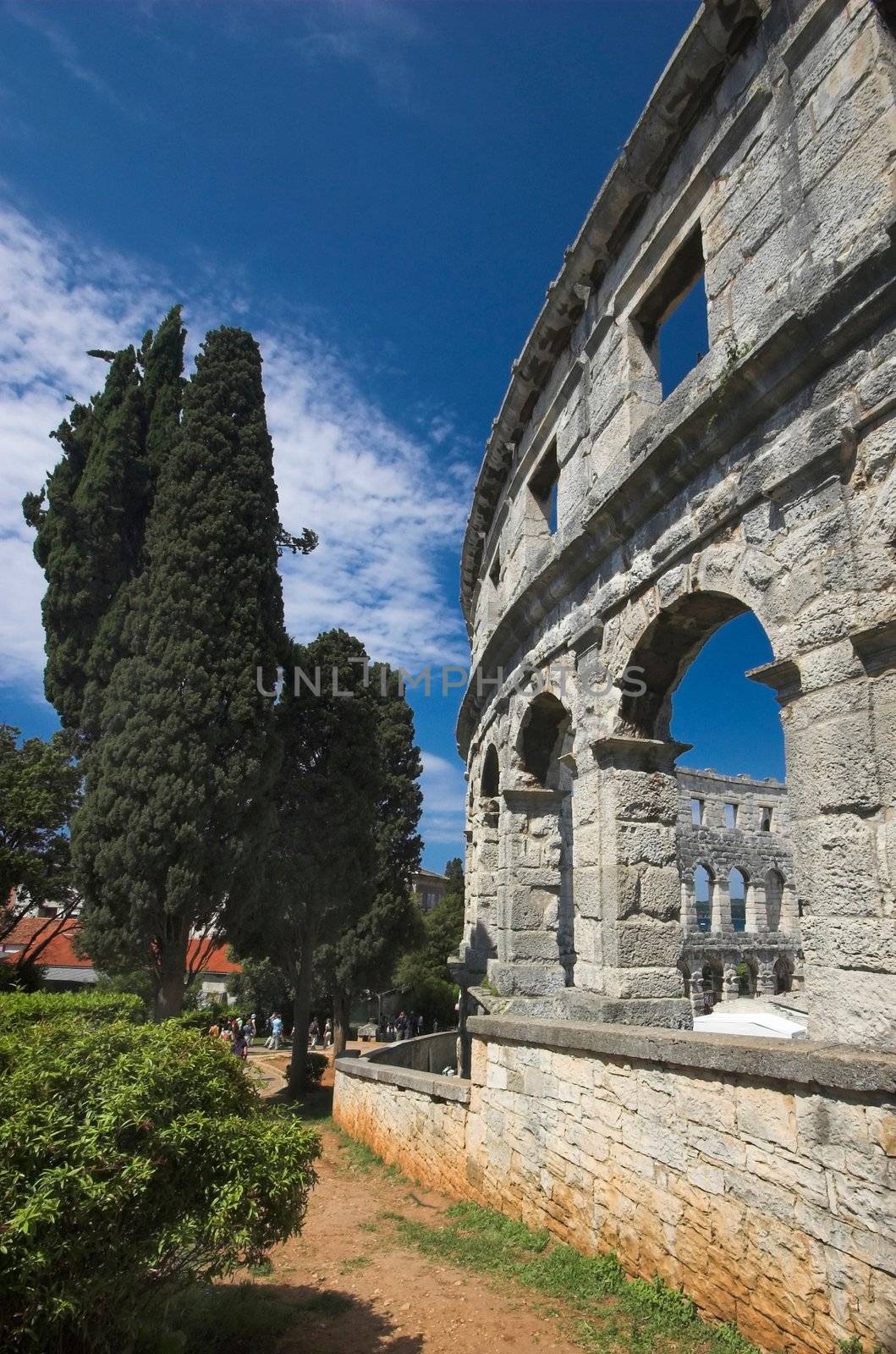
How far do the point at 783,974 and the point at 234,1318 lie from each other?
62.3 ft

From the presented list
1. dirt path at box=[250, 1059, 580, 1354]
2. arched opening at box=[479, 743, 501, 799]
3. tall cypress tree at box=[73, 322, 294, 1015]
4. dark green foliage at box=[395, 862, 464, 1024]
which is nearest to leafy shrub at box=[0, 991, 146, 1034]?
dirt path at box=[250, 1059, 580, 1354]

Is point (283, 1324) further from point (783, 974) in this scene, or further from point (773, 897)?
point (773, 897)

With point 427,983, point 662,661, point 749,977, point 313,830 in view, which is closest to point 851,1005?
point 662,661

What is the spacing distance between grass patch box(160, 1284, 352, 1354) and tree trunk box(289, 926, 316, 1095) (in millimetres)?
12128

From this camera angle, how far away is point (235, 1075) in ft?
12.7

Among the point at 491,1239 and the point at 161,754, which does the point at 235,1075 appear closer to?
the point at 491,1239

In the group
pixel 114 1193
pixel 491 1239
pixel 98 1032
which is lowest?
pixel 491 1239

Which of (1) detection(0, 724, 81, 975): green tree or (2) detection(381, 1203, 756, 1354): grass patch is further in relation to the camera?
(1) detection(0, 724, 81, 975): green tree

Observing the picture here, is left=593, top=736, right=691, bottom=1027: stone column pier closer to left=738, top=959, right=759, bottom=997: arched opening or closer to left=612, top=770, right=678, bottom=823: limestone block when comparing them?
left=612, top=770, right=678, bottom=823: limestone block

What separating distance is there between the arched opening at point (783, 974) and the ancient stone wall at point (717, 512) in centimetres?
1414

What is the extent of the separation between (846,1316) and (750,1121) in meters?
0.78

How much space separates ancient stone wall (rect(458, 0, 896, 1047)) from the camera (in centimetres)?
412

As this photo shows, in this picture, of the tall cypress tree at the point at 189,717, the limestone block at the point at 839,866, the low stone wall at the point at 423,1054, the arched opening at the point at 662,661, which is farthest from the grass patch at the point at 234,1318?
the tall cypress tree at the point at 189,717

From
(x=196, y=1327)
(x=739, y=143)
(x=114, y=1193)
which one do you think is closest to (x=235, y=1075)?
(x=114, y=1193)
